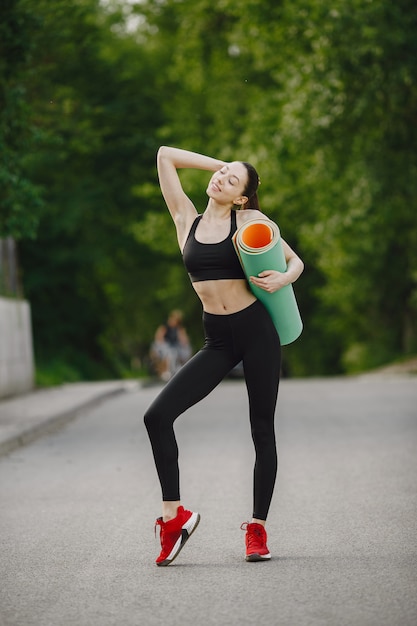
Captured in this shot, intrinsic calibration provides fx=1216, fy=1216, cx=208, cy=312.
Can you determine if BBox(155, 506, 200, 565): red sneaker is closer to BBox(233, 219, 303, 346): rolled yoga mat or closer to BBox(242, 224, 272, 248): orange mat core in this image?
BBox(233, 219, 303, 346): rolled yoga mat

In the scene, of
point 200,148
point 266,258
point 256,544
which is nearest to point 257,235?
point 266,258

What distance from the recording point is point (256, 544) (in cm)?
623

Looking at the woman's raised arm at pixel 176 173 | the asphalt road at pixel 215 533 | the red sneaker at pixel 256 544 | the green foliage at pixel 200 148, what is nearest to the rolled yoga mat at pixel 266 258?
the woman's raised arm at pixel 176 173

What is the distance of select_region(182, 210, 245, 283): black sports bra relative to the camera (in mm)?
6102

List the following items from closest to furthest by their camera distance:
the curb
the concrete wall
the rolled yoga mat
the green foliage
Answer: the rolled yoga mat < the curb < the concrete wall < the green foliage

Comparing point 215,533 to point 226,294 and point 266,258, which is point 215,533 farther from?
point 266,258

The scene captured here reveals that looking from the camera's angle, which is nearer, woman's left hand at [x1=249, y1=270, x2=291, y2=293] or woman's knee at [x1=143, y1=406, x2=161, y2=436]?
woman's left hand at [x1=249, y1=270, x2=291, y2=293]

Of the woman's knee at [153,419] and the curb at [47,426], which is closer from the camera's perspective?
the woman's knee at [153,419]

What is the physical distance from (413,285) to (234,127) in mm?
8181

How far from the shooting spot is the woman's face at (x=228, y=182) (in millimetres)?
6168

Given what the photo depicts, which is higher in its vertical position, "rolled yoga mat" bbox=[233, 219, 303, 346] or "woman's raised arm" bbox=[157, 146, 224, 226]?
"woman's raised arm" bbox=[157, 146, 224, 226]

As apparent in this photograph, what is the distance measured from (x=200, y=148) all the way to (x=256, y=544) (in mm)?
36367

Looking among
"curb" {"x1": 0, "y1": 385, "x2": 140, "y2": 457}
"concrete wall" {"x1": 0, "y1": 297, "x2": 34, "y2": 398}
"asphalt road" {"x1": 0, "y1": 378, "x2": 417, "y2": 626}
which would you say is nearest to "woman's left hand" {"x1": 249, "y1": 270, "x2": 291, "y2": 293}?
"asphalt road" {"x1": 0, "y1": 378, "x2": 417, "y2": 626}

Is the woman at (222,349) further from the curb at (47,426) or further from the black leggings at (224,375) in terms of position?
the curb at (47,426)
